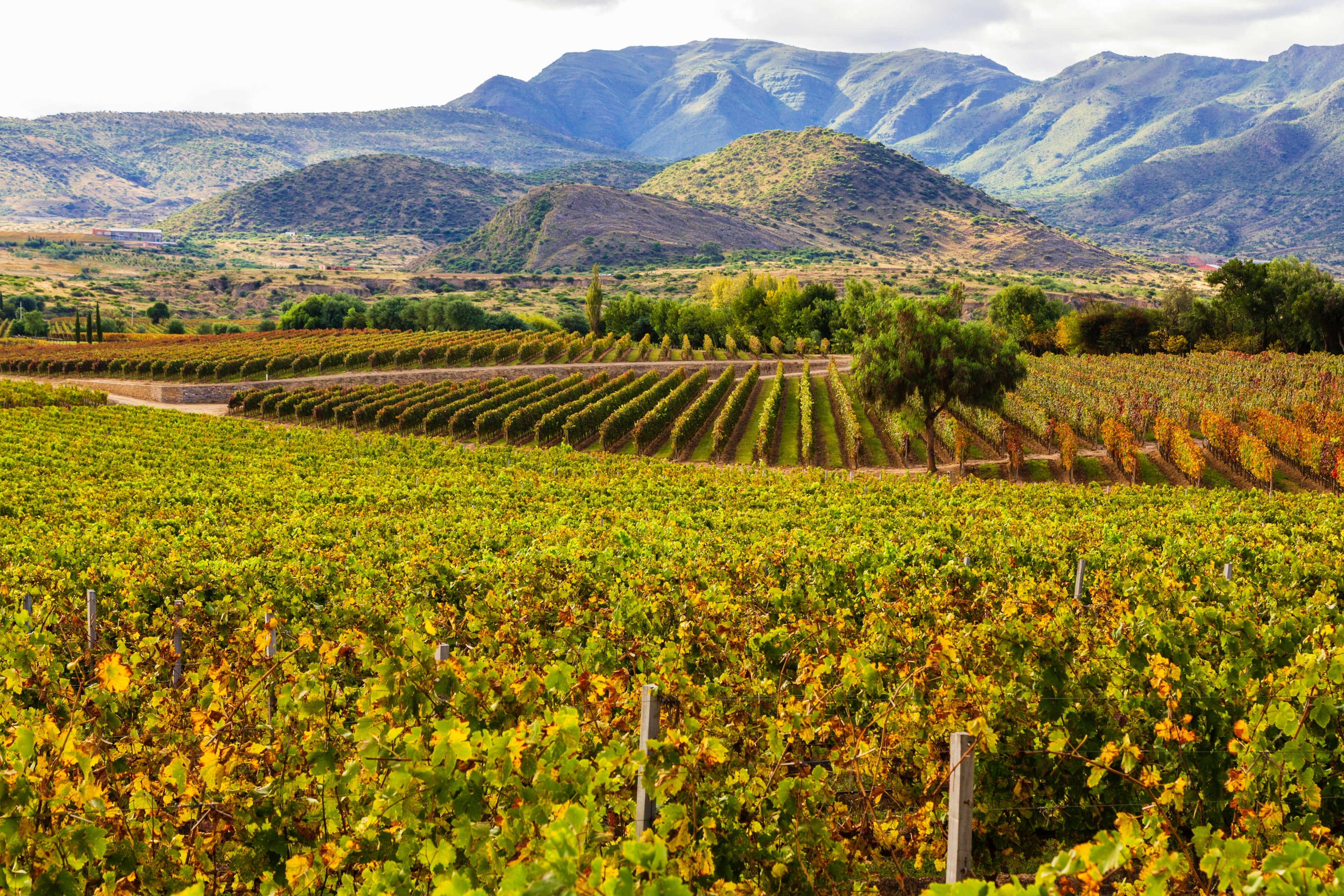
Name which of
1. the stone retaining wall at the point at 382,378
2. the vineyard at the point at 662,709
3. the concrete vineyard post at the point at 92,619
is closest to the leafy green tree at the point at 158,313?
the stone retaining wall at the point at 382,378

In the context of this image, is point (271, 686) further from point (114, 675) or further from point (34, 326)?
point (34, 326)

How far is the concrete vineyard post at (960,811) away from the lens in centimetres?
395

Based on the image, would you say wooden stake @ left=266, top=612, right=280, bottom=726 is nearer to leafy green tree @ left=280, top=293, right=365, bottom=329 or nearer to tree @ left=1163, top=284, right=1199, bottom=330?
tree @ left=1163, top=284, right=1199, bottom=330

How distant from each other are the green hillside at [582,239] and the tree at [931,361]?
143 metres

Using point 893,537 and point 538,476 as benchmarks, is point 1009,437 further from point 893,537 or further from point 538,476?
point 893,537

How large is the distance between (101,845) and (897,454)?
39454mm

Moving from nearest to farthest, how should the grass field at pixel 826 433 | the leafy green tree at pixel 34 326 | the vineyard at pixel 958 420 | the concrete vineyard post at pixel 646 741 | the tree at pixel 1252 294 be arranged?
the concrete vineyard post at pixel 646 741 < the vineyard at pixel 958 420 < the grass field at pixel 826 433 < the tree at pixel 1252 294 < the leafy green tree at pixel 34 326

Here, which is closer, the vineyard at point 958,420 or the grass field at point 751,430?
the vineyard at point 958,420

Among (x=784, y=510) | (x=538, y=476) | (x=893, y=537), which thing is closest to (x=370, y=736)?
(x=893, y=537)

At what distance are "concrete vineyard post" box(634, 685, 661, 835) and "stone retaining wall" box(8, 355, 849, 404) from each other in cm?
5587

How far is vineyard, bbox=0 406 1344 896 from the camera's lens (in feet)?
11.9

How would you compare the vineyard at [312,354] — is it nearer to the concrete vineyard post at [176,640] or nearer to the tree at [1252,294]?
the tree at [1252,294]

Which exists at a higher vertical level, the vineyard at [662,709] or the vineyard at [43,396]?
the vineyard at [662,709]

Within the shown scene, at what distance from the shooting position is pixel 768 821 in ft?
Answer: 13.5
